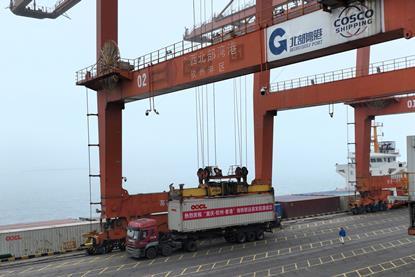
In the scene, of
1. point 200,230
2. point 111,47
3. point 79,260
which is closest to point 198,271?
point 200,230

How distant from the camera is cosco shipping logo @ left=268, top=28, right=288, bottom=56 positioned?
1778 centimetres

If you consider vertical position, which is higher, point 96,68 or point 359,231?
point 96,68

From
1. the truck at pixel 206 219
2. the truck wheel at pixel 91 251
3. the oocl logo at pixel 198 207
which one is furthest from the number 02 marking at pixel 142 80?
the truck wheel at pixel 91 251

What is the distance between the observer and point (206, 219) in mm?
27766

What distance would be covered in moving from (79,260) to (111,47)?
12822mm

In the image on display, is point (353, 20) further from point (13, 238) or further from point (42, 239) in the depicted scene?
point (13, 238)

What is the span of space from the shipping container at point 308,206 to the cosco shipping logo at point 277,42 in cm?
2680

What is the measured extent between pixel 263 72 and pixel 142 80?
7.89 metres

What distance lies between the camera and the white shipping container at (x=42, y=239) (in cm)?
2640

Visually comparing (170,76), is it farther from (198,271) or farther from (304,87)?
(304,87)

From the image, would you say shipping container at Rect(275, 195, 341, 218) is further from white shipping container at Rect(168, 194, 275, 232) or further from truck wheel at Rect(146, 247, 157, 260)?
truck wheel at Rect(146, 247, 157, 260)

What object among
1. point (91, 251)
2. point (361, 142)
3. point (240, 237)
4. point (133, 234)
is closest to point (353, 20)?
point (133, 234)

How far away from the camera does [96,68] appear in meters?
28.7

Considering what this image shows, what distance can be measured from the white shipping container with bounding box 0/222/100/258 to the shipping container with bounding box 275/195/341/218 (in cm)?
2014
